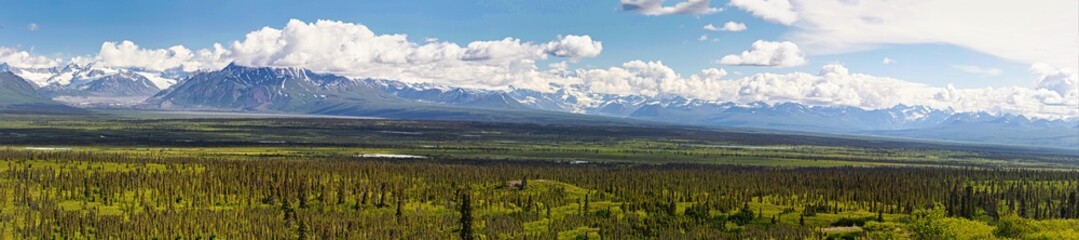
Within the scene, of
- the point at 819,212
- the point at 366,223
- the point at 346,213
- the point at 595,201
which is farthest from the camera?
the point at 595,201

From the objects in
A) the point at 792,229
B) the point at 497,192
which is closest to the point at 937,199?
the point at 792,229

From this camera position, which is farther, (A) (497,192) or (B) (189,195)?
(A) (497,192)

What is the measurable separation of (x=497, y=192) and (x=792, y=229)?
64.8m

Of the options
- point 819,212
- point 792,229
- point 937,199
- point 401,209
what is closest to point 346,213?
point 401,209

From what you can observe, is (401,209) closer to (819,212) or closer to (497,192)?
(497,192)

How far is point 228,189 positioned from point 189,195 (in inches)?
348

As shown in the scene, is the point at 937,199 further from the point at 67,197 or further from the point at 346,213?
the point at 67,197

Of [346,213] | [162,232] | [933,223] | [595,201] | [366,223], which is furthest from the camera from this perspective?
[595,201]

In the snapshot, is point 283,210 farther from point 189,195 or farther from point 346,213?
point 189,195

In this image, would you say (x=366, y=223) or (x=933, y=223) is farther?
(x=366, y=223)

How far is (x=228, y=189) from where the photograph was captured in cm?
17588

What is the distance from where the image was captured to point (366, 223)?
475ft

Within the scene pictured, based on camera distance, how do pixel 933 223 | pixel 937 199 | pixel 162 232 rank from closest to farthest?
pixel 933 223
pixel 162 232
pixel 937 199

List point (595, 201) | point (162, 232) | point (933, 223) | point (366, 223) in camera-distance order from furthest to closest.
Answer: point (595, 201) → point (366, 223) → point (162, 232) → point (933, 223)
